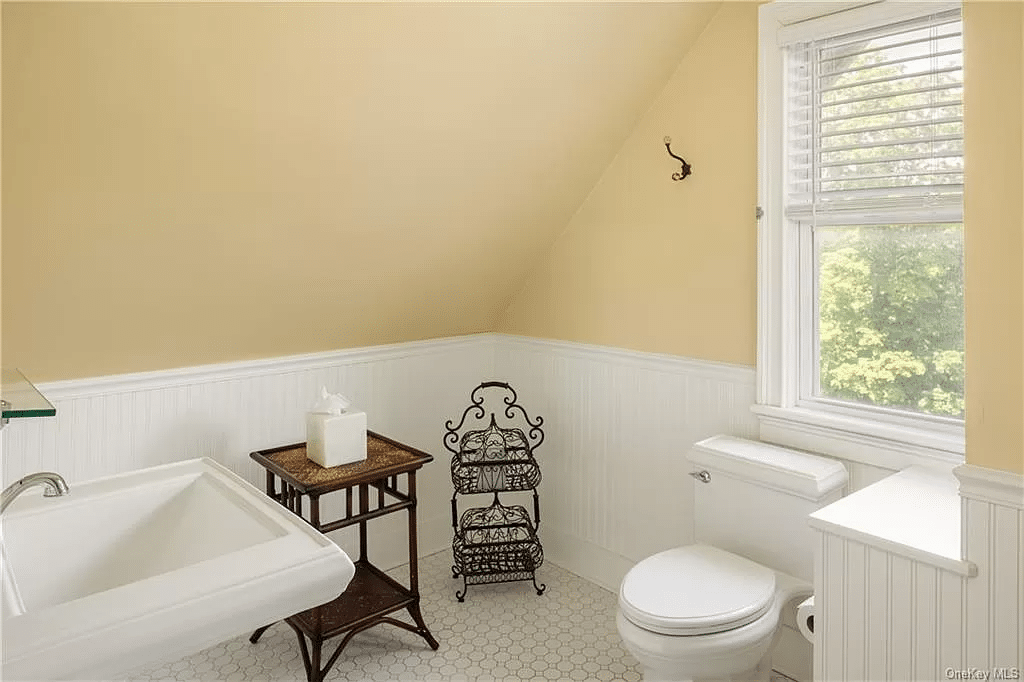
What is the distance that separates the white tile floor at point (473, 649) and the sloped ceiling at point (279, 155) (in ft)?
3.32

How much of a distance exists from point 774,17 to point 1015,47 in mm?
1105

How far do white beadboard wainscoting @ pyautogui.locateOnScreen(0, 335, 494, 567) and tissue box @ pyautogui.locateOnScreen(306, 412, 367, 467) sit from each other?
0.35m

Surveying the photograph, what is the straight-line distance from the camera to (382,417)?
10.3ft

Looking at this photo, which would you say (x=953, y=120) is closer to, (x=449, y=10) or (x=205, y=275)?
(x=449, y=10)

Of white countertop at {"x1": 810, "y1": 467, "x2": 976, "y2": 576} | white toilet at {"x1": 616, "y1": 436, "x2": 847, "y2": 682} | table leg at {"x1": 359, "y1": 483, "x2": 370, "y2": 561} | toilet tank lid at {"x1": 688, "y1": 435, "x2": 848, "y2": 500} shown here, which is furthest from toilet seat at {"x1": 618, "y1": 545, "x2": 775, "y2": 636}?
table leg at {"x1": 359, "y1": 483, "x2": 370, "y2": 561}

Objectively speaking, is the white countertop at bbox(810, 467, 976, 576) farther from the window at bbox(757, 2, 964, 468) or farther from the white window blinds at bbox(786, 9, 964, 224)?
the white window blinds at bbox(786, 9, 964, 224)

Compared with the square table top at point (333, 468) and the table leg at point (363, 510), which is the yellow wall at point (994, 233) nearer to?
the square table top at point (333, 468)

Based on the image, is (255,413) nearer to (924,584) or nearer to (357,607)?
(357,607)

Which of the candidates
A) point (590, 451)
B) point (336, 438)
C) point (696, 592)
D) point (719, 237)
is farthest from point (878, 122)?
point (336, 438)

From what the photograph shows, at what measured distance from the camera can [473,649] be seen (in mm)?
2557

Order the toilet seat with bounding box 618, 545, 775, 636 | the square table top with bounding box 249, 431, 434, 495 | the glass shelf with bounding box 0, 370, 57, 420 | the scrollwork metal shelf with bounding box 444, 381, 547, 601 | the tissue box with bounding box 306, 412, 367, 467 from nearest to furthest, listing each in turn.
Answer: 1. the glass shelf with bounding box 0, 370, 57, 420
2. the toilet seat with bounding box 618, 545, 775, 636
3. the square table top with bounding box 249, 431, 434, 495
4. the tissue box with bounding box 306, 412, 367, 467
5. the scrollwork metal shelf with bounding box 444, 381, 547, 601

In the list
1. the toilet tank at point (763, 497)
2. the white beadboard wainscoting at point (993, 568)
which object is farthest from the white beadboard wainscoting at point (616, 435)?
the white beadboard wainscoting at point (993, 568)

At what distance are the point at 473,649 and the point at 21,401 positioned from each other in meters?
1.73

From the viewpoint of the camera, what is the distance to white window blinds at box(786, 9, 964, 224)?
199cm
